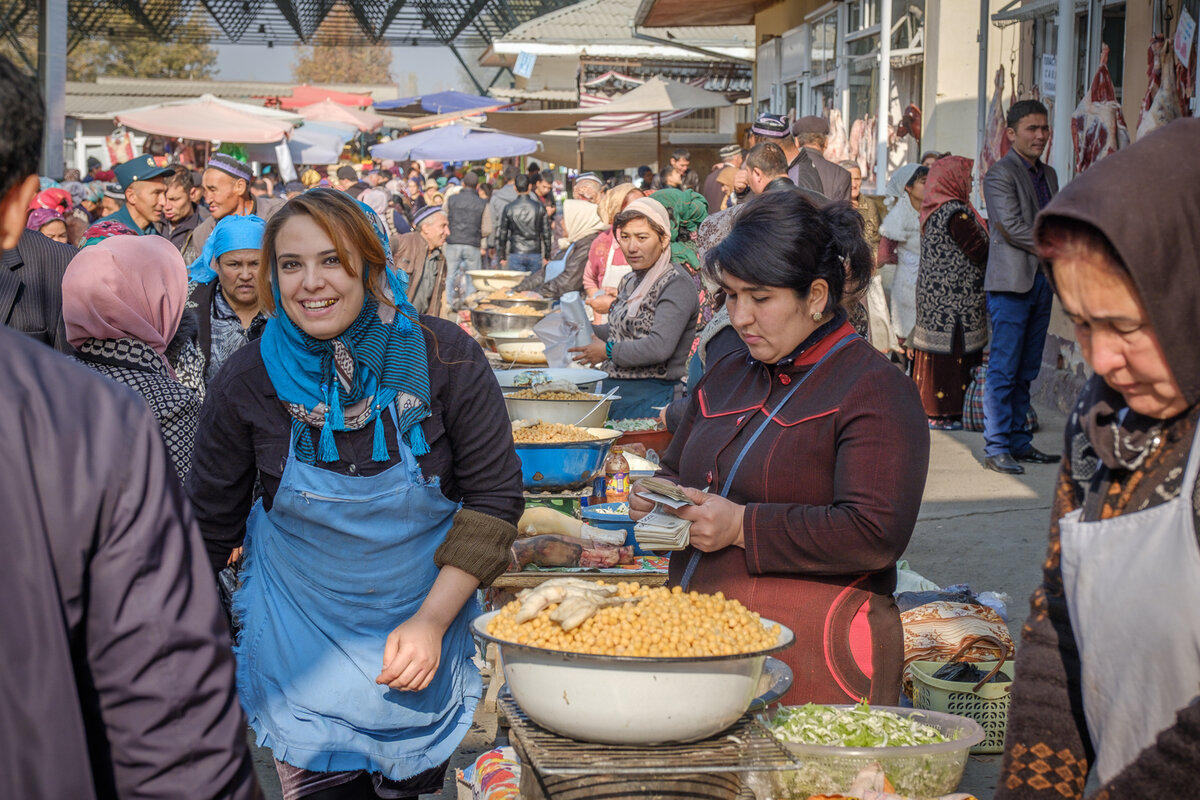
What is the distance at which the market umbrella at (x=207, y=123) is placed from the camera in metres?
18.7

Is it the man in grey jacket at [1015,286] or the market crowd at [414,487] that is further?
the man in grey jacket at [1015,286]

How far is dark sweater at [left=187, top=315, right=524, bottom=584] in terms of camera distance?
2678 mm

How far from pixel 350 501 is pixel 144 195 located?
5806mm

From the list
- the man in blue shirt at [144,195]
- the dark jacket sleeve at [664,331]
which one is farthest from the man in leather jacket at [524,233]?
the dark jacket sleeve at [664,331]

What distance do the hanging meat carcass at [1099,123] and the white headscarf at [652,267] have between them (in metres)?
3.24

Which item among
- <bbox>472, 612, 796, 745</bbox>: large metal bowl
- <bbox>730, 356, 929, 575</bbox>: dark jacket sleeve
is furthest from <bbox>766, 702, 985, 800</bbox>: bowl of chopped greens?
<bbox>472, 612, 796, 745</bbox>: large metal bowl

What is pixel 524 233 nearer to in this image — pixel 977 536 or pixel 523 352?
pixel 523 352

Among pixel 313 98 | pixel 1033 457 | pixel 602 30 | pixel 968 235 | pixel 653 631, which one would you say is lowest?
pixel 1033 457

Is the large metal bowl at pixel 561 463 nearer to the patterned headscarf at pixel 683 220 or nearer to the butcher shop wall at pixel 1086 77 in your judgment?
the patterned headscarf at pixel 683 220

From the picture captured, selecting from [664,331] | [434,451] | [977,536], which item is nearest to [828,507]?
[434,451]

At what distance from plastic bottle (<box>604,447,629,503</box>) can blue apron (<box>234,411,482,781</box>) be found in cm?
198

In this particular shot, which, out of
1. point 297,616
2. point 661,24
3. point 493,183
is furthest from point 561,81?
point 297,616

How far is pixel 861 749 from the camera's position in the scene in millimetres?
2646

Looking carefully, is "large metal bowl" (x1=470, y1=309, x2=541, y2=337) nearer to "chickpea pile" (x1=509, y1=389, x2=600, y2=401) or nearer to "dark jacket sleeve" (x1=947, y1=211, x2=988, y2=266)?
"dark jacket sleeve" (x1=947, y1=211, x2=988, y2=266)
